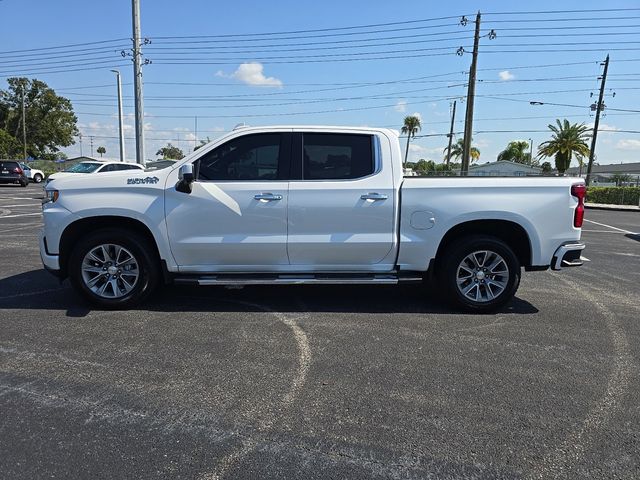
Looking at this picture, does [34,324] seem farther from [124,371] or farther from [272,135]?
[272,135]

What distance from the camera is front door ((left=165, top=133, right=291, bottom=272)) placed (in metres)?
5.23

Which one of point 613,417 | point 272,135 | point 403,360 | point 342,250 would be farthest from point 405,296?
point 613,417

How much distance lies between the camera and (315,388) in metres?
3.63

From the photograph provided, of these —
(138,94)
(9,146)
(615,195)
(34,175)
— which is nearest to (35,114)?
(9,146)

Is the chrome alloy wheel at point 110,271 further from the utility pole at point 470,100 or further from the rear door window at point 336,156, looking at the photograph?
the utility pole at point 470,100

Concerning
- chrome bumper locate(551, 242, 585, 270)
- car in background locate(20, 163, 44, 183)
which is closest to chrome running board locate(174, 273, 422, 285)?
chrome bumper locate(551, 242, 585, 270)

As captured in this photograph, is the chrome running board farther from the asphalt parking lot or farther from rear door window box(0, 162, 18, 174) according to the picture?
rear door window box(0, 162, 18, 174)

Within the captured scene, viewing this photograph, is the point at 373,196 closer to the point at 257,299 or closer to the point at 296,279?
the point at 296,279

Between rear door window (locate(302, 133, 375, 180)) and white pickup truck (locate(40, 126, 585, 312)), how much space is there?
0.04 ft

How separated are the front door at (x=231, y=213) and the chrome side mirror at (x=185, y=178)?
0.06 meters

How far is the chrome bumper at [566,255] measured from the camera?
Answer: 17.7 feet

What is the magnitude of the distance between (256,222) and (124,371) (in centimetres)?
203

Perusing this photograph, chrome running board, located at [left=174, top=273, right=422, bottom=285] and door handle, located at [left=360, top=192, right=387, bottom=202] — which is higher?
door handle, located at [left=360, top=192, right=387, bottom=202]

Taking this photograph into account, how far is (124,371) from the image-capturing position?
3.88 m
